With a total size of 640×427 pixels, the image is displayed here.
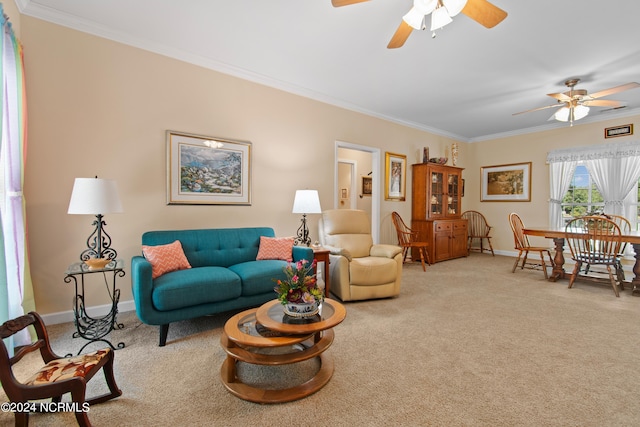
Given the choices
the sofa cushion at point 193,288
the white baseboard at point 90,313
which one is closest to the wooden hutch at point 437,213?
the sofa cushion at point 193,288

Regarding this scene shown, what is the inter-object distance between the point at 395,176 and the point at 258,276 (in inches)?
149

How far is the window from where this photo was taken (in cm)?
541

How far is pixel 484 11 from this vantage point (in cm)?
197

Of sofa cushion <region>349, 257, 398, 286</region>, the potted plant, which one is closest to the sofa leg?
the potted plant

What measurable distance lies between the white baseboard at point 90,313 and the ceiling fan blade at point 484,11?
391cm

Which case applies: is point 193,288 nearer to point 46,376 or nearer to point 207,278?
point 207,278

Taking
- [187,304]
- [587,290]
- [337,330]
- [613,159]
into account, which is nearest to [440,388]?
[337,330]

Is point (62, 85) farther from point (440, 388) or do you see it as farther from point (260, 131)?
point (440, 388)

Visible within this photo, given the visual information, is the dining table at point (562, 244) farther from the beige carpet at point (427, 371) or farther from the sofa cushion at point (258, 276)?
the sofa cushion at point (258, 276)

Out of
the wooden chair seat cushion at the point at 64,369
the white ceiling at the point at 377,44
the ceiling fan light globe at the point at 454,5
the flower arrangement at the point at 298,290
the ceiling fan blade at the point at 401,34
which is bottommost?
the wooden chair seat cushion at the point at 64,369

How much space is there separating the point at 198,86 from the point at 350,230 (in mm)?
2562

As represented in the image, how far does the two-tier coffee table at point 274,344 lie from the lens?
1.64m

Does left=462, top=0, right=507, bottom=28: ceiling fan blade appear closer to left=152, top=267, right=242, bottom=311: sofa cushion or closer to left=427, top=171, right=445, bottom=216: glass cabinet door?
left=152, top=267, right=242, bottom=311: sofa cushion

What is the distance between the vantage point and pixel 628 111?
196 inches
